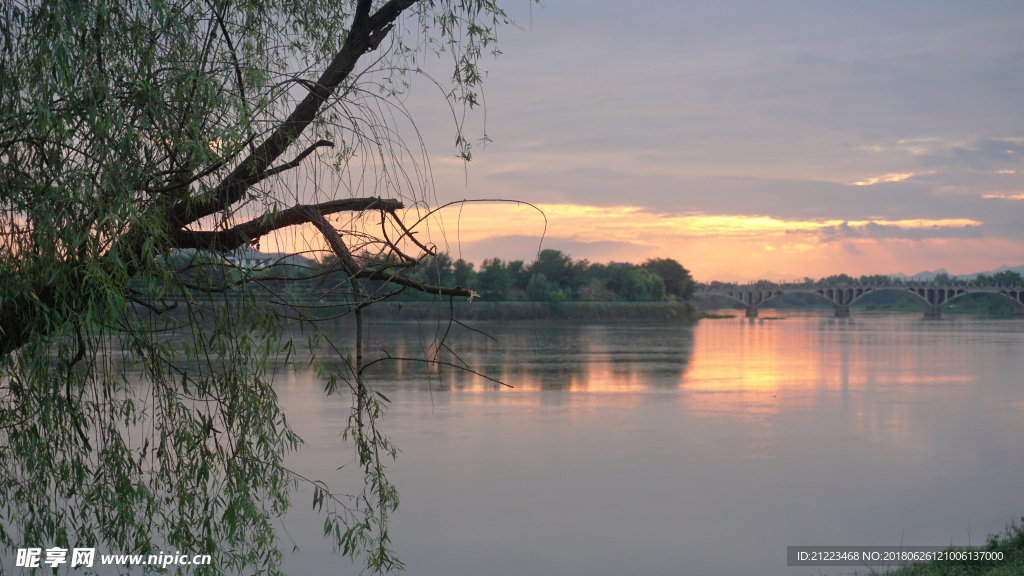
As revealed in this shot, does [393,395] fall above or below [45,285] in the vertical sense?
below

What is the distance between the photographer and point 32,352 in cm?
279

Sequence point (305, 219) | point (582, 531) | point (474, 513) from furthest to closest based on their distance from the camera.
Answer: point (474, 513) → point (582, 531) → point (305, 219)

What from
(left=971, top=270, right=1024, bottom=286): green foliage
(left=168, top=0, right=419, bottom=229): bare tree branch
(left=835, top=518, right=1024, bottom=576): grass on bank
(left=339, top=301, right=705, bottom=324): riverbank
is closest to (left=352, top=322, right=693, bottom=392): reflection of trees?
(left=835, top=518, right=1024, bottom=576): grass on bank

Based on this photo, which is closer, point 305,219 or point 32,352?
point 32,352

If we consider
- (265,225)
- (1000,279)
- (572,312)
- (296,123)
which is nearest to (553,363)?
(296,123)

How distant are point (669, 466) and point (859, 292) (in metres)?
68.7

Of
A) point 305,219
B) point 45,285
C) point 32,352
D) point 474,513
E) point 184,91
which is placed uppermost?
point 184,91

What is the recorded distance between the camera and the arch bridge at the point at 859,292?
2717 inches

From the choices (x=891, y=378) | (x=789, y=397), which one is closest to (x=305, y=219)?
(x=789, y=397)

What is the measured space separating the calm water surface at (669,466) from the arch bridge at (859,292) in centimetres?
5204

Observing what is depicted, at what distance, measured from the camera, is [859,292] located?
72.6m

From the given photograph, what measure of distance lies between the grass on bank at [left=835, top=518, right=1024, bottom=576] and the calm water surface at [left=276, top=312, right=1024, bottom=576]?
122 centimetres

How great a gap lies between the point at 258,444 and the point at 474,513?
5.86 m

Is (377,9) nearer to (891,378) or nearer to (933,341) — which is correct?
(891,378)
